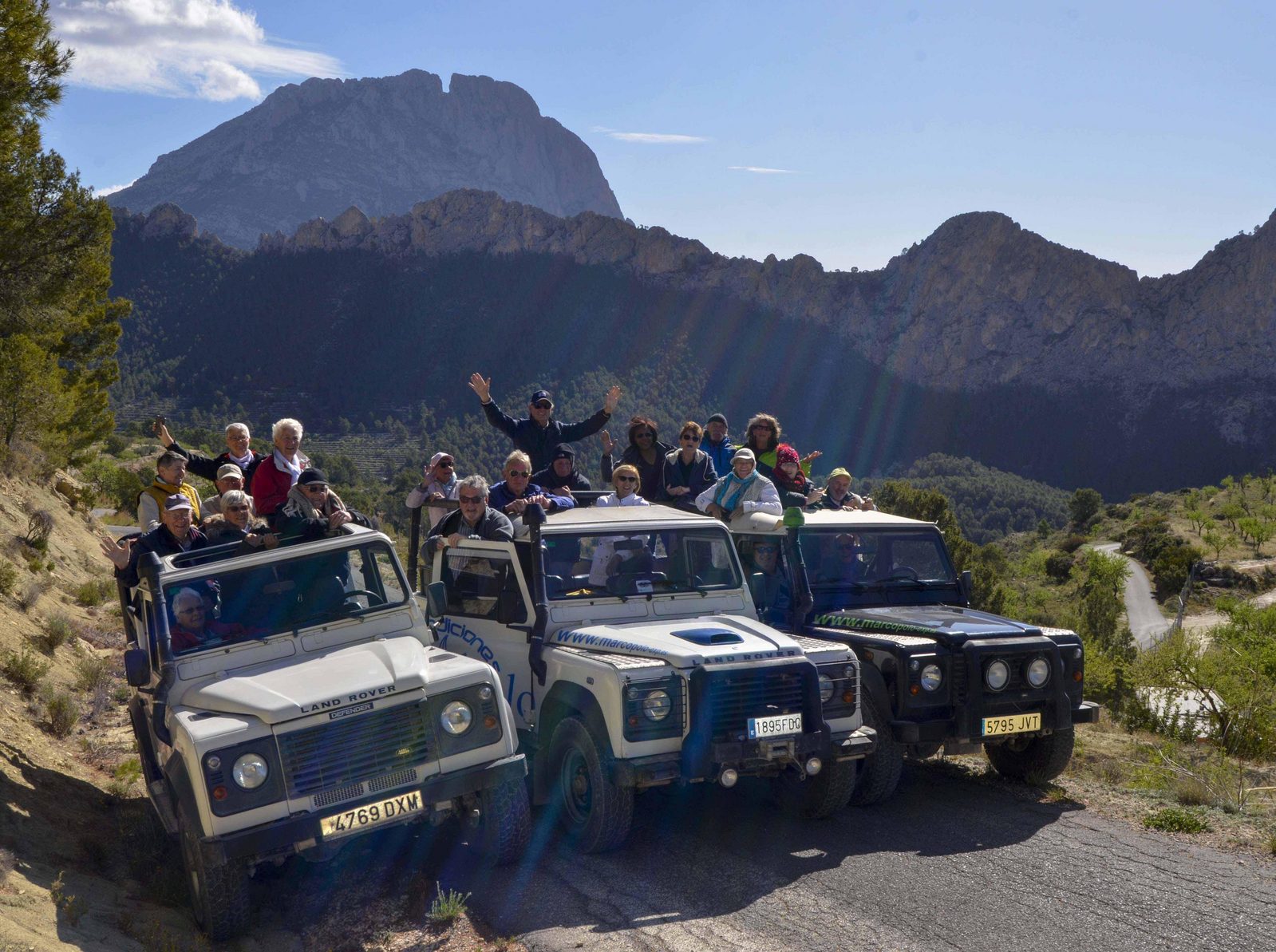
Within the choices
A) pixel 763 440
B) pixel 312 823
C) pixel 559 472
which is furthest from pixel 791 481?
pixel 312 823

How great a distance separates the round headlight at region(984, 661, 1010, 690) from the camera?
7262 mm

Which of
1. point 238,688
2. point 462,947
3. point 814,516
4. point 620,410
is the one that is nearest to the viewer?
point 462,947

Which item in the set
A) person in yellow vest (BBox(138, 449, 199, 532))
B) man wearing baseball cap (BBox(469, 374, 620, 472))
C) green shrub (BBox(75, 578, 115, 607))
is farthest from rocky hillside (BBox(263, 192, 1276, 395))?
person in yellow vest (BBox(138, 449, 199, 532))

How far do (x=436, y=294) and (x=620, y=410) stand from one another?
883 inches

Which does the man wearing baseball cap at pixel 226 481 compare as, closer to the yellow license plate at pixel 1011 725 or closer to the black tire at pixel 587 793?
the black tire at pixel 587 793

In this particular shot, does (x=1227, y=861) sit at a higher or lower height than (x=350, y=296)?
lower

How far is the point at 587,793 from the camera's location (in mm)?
6461

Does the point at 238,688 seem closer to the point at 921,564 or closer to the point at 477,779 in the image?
the point at 477,779

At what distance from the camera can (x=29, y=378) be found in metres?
19.5

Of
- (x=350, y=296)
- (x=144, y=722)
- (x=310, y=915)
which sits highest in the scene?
(x=350, y=296)

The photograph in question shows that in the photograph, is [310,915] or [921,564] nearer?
[310,915]

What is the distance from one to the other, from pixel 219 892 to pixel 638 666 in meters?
Answer: 2.56

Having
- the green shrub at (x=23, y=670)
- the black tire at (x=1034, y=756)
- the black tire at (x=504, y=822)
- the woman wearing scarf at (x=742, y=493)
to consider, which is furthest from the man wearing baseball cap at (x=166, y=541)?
the black tire at (x=1034, y=756)

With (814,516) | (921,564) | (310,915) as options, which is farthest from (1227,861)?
(310,915)
